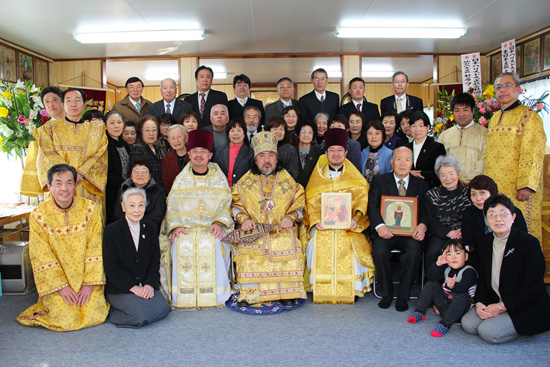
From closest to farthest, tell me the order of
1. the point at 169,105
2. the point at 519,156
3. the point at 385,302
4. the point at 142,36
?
the point at 385,302 → the point at 519,156 → the point at 169,105 → the point at 142,36

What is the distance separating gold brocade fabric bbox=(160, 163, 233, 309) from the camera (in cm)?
459

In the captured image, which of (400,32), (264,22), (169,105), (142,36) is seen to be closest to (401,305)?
(169,105)

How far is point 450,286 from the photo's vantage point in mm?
4082

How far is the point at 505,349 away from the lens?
3.47 metres

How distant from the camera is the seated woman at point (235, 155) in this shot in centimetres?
550

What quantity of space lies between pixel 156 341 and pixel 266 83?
475 inches

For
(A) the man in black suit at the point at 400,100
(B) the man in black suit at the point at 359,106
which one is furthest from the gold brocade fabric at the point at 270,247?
(A) the man in black suit at the point at 400,100

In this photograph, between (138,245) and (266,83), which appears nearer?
(138,245)

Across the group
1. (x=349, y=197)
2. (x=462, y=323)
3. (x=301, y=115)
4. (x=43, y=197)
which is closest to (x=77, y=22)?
(x=43, y=197)

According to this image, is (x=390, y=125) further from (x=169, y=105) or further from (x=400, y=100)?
(x=169, y=105)

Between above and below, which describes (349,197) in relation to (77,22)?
below

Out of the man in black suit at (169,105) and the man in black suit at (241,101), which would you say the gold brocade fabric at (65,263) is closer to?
the man in black suit at (169,105)

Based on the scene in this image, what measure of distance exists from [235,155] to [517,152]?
334cm

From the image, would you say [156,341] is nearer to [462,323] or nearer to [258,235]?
[258,235]
